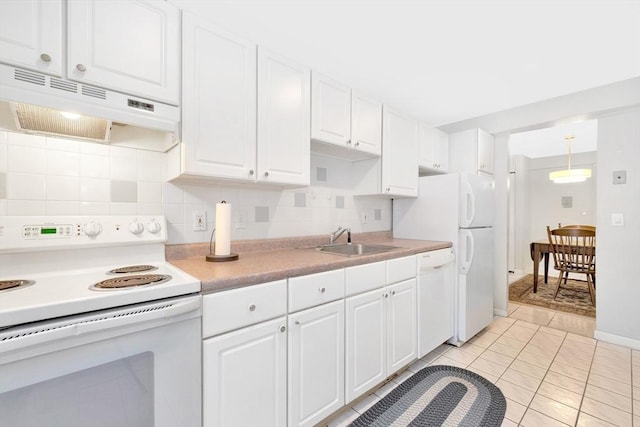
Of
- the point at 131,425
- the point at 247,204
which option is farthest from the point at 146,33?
the point at 131,425

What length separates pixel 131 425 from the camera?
884 mm

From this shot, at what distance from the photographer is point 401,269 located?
1911 millimetres

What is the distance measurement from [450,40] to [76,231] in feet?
7.71

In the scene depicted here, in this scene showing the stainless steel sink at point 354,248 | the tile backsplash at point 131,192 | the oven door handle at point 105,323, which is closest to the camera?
the oven door handle at point 105,323

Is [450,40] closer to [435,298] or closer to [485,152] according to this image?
[485,152]

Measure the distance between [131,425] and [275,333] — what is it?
55 centimetres

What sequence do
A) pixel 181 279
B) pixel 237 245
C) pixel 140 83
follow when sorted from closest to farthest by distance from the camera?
pixel 181 279 < pixel 140 83 < pixel 237 245

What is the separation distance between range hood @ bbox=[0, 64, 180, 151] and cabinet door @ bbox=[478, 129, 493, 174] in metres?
3.00

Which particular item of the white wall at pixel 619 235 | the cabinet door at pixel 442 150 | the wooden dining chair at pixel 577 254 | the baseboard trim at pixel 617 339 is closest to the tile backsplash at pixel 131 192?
the cabinet door at pixel 442 150

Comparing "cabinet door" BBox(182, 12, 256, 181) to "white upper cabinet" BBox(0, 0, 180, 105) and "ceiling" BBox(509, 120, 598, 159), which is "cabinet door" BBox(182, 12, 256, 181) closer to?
"white upper cabinet" BBox(0, 0, 180, 105)

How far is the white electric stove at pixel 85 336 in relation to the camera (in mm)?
736

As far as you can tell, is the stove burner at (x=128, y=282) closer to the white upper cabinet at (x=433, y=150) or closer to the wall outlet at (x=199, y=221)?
the wall outlet at (x=199, y=221)

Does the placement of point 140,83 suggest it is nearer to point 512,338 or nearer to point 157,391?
point 157,391

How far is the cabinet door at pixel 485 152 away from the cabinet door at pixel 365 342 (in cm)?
218
